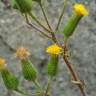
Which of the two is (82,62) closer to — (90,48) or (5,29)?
(90,48)

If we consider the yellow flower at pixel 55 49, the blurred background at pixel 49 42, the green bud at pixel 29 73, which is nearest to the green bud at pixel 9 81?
the green bud at pixel 29 73

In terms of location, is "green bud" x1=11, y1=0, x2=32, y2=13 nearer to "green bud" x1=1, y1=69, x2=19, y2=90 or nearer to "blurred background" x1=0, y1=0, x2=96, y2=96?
"green bud" x1=1, y1=69, x2=19, y2=90

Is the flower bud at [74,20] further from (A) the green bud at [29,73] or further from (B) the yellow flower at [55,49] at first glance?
(A) the green bud at [29,73]

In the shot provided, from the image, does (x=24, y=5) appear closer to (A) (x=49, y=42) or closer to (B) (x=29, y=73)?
(B) (x=29, y=73)

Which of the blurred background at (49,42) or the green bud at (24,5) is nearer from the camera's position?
the green bud at (24,5)

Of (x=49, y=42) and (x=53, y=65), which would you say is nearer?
(x=53, y=65)

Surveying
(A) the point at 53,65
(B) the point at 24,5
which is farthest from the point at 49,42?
(B) the point at 24,5

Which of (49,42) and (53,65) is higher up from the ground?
(53,65)

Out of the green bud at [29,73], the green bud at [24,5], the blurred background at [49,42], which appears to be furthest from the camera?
the blurred background at [49,42]

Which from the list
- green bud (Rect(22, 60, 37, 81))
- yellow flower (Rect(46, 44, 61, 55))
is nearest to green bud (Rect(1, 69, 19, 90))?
green bud (Rect(22, 60, 37, 81))
